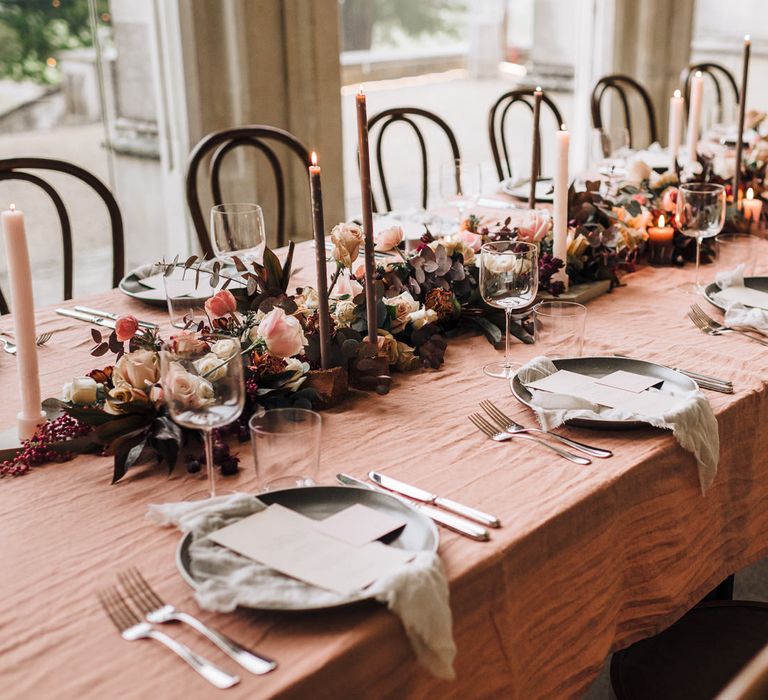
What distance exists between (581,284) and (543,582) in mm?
997

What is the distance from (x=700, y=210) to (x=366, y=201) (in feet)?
2.71

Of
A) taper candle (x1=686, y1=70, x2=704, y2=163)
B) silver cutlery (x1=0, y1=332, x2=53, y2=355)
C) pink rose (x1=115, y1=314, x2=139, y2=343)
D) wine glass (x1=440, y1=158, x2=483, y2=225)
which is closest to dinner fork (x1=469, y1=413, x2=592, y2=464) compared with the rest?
pink rose (x1=115, y1=314, x2=139, y2=343)

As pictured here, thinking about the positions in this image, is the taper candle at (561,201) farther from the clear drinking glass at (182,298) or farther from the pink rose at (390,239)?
the clear drinking glass at (182,298)

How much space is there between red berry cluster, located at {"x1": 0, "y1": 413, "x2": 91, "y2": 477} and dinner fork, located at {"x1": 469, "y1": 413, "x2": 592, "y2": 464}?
1.81ft

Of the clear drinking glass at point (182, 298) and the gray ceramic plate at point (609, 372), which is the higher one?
the clear drinking glass at point (182, 298)

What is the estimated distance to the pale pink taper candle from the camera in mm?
1349

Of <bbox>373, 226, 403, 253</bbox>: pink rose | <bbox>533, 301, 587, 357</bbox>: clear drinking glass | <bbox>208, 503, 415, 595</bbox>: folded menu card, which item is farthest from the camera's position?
<bbox>373, 226, 403, 253</bbox>: pink rose

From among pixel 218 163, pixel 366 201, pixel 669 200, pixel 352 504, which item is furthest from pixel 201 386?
pixel 218 163

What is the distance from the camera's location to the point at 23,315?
1368 mm

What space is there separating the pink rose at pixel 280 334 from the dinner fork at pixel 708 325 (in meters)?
0.81

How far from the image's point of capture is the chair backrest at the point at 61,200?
7.56ft

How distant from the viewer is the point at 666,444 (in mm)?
1367

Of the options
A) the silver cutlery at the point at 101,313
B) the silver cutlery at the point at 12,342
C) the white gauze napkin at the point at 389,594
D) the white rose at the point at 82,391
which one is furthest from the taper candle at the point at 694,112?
the white gauze napkin at the point at 389,594

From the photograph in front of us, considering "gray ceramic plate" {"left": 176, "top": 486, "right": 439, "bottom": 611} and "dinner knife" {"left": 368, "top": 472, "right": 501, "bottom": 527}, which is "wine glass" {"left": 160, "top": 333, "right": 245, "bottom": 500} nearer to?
"gray ceramic plate" {"left": 176, "top": 486, "right": 439, "bottom": 611}
